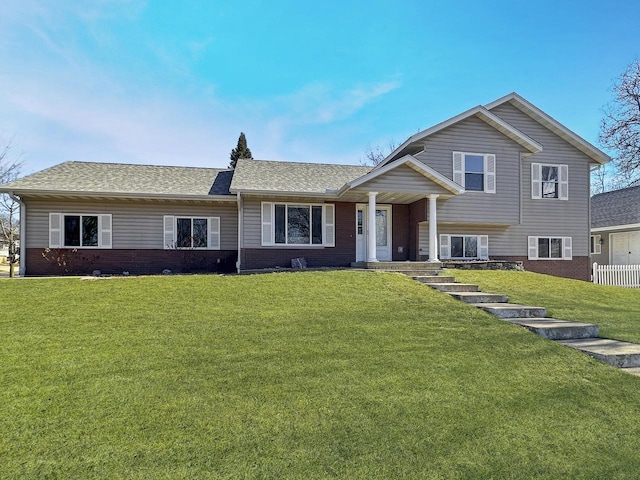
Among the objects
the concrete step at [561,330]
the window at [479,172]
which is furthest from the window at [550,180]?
the concrete step at [561,330]

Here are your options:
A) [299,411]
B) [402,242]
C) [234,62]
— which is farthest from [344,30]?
[299,411]

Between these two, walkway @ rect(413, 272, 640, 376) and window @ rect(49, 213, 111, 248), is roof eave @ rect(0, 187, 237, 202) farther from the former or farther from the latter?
walkway @ rect(413, 272, 640, 376)

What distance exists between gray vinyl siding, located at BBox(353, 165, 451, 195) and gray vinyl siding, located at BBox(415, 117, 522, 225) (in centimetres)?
208

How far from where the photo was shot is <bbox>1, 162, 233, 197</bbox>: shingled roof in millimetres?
14070

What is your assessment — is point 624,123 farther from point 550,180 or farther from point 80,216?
point 80,216

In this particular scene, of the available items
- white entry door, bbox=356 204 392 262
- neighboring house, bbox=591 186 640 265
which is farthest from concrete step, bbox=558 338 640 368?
neighboring house, bbox=591 186 640 265

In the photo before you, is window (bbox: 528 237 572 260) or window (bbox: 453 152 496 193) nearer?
window (bbox: 453 152 496 193)

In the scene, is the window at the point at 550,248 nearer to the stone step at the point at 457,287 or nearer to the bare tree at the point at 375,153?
the stone step at the point at 457,287

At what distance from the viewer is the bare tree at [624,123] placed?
21.4 m

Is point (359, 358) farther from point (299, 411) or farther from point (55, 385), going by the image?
point (55, 385)

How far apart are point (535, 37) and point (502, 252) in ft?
28.8

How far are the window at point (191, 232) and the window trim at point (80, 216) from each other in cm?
213

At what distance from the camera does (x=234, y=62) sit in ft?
48.9

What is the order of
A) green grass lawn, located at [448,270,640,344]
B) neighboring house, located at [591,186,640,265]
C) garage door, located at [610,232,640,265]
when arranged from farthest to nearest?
neighboring house, located at [591,186,640,265], garage door, located at [610,232,640,265], green grass lawn, located at [448,270,640,344]
